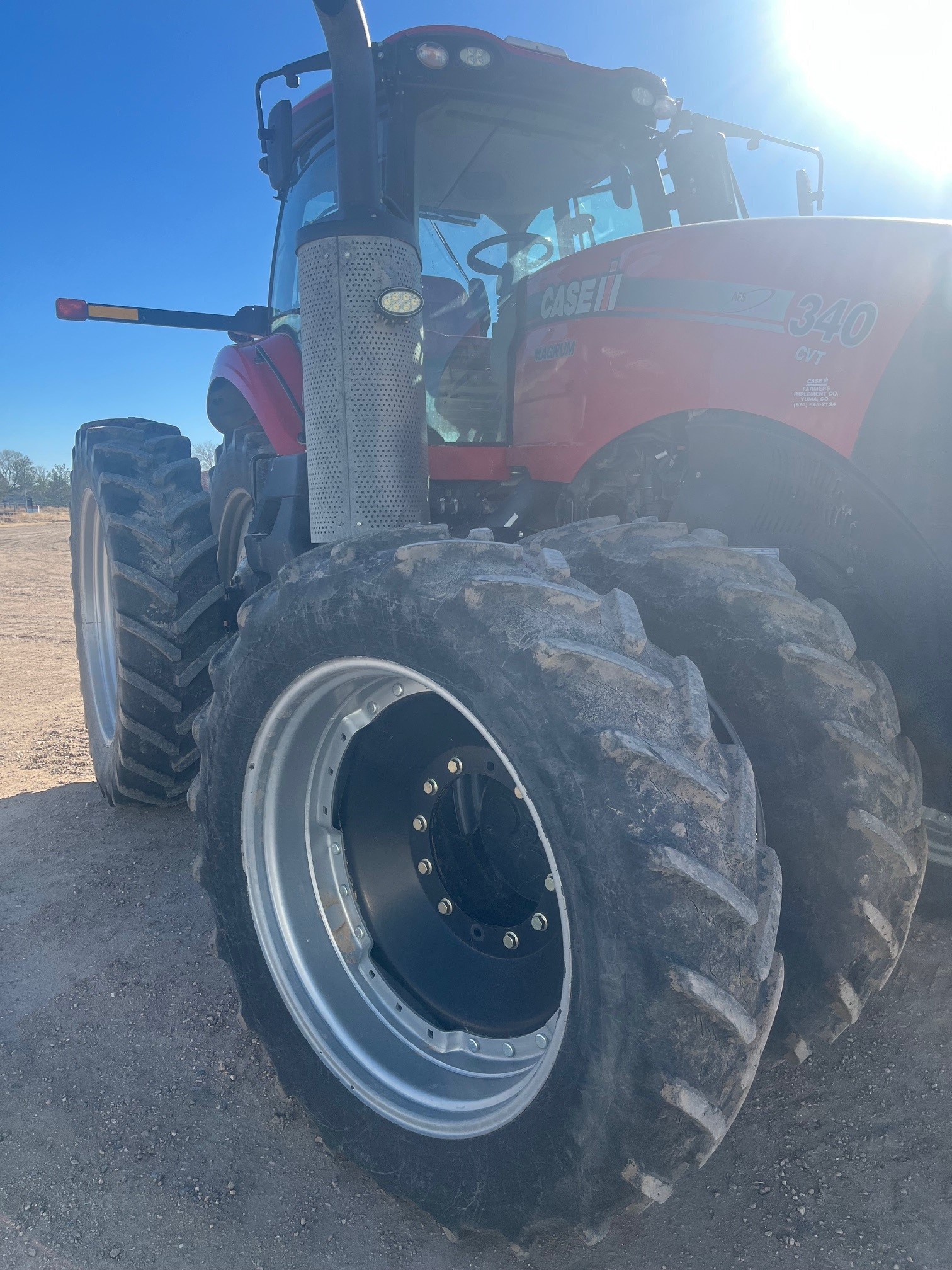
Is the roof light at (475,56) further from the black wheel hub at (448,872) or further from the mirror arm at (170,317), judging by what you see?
the black wheel hub at (448,872)

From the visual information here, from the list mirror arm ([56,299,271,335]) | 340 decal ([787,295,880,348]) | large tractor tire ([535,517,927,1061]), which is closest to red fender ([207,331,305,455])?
mirror arm ([56,299,271,335])

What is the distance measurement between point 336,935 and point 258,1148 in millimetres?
512

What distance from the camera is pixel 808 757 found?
1.74 meters

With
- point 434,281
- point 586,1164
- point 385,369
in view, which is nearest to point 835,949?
point 586,1164

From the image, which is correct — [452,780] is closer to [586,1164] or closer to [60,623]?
[586,1164]

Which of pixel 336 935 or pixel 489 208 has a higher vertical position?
pixel 489 208

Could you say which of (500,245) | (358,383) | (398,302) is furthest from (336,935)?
(500,245)

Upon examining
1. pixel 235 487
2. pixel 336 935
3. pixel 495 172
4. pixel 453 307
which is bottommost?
pixel 336 935

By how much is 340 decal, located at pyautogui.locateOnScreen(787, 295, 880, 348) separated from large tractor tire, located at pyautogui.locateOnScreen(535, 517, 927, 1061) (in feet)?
1.89

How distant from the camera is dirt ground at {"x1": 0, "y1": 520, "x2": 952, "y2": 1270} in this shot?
1.71 meters

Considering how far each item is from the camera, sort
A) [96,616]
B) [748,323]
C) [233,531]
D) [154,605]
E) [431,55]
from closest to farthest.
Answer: [748,323]
[431,55]
[154,605]
[233,531]
[96,616]

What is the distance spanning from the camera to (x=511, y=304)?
2.96 metres

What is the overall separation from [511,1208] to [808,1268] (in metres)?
0.62

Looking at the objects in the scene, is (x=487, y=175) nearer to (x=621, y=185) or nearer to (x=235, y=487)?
(x=621, y=185)
